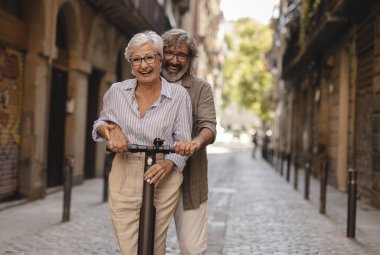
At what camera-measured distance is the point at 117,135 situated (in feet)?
11.4

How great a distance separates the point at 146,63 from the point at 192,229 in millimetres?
964

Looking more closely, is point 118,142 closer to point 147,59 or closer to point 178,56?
point 147,59

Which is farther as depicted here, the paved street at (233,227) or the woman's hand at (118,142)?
the paved street at (233,227)

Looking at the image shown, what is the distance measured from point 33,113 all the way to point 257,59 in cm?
4543

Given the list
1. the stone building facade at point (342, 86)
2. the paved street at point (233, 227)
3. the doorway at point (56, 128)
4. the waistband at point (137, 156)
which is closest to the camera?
the waistband at point (137, 156)

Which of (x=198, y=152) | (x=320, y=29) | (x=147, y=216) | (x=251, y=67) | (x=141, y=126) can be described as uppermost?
(x=251, y=67)

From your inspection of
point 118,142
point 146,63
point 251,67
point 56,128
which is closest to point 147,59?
point 146,63

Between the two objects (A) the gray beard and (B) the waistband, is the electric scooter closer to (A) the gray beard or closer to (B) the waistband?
(B) the waistband

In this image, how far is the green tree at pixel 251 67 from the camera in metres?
54.8

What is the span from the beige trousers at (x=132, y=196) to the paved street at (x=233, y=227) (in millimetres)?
3402

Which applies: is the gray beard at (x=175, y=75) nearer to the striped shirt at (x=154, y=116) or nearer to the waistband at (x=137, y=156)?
the striped shirt at (x=154, y=116)

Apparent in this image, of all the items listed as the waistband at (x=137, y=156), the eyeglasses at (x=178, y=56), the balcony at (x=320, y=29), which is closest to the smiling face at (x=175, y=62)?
the eyeglasses at (x=178, y=56)

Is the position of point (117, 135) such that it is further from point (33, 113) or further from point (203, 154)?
point (33, 113)

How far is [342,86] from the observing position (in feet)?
55.8
